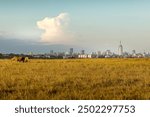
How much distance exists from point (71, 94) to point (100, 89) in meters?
2.15

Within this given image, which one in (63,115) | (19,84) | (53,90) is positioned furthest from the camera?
(19,84)

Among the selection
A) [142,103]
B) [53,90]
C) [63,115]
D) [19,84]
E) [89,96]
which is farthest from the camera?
[19,84]

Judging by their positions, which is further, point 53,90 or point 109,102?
point 53,90

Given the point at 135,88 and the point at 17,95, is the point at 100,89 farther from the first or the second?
the point at 17,95

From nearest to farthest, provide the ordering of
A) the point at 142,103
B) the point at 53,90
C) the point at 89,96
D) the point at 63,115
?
1. the point at 63,115
2. the point at 142,103
3. the point at 89,96
4. the point at 53,90

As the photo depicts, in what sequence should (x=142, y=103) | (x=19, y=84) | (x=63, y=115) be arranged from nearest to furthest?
(x=63, y=115) < (x=142, y=103) < (x=19, y=84)

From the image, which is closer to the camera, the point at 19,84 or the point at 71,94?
the point at 71,94

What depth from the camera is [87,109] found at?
11539 mm

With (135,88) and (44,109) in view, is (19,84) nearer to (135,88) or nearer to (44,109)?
(135,88)

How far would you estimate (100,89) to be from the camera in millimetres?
17031

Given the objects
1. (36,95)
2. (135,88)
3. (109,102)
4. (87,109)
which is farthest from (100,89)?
(87,109)

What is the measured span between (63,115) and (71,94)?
417 centimetres

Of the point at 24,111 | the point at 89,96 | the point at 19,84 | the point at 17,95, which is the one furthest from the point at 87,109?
the point at 19,84

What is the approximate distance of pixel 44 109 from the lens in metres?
11.6
